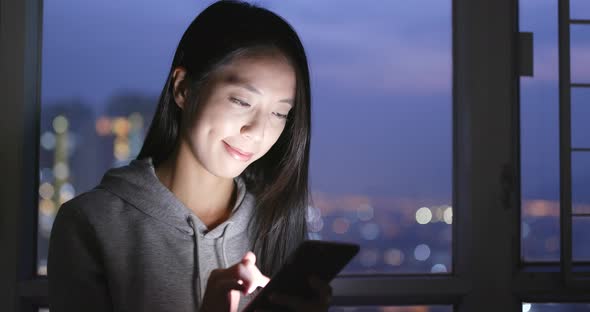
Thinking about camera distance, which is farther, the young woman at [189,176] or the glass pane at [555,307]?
the glass pane at [555,307]

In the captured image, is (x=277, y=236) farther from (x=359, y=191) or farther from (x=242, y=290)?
(x=359, y=191)

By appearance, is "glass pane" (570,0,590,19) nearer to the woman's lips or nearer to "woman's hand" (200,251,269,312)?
the woman's lips

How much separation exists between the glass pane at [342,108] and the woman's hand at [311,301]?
58 centimetres

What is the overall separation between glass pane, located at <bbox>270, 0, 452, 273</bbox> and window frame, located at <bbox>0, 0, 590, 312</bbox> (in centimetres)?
5

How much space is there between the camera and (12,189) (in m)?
1.55

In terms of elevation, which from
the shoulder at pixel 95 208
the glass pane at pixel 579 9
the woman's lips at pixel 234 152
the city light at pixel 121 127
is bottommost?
the shoulder at pixel 95 208

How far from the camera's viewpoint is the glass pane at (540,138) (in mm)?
1724

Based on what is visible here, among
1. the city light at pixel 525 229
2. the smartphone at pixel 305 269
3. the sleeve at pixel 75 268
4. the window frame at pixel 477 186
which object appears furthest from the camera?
the city light at pixel 525 229

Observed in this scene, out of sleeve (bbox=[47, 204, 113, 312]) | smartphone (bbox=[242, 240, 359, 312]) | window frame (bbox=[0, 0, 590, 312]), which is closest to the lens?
smartphone (bbox=[242, 240, 359, 312])

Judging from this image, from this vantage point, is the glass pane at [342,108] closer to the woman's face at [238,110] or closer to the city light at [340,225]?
the city light at [340,225]

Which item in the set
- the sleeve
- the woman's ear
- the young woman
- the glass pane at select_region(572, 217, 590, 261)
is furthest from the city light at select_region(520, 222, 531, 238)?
the sleeve

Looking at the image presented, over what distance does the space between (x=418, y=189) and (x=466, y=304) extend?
0.36 metres

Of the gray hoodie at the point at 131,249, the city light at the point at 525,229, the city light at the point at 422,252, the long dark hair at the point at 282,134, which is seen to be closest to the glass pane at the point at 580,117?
the city light at the point at 525,229

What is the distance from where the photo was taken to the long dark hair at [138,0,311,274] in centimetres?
121
